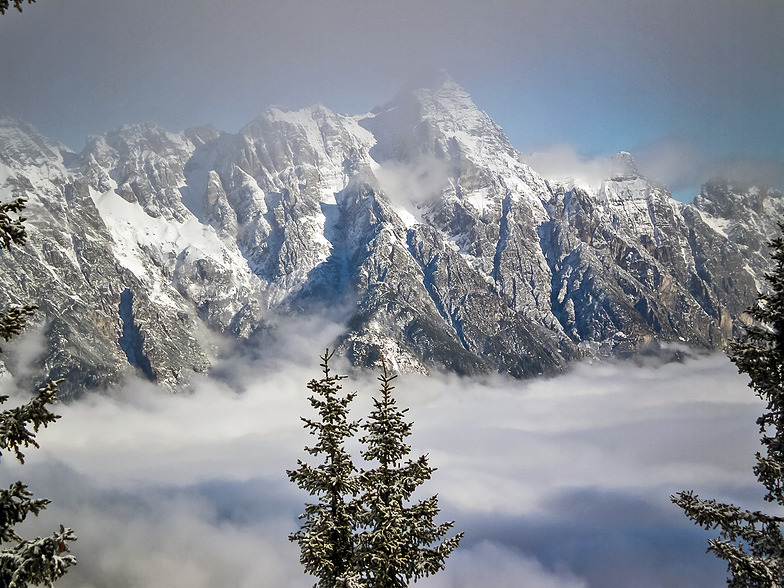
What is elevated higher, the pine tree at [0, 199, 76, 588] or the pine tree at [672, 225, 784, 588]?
the pine tree at [672, 225, 784, 588]

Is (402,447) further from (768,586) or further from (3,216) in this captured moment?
(3,216)

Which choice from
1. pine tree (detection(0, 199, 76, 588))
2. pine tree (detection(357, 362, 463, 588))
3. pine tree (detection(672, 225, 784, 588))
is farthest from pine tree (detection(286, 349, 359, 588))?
pine tree (detection(672, 225, 784, 588))

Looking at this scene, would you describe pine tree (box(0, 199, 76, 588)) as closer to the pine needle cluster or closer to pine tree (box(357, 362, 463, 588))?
the pine needle cluster

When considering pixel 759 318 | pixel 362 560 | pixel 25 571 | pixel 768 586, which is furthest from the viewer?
pixel 362 560

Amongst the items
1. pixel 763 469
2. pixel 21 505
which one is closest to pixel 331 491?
pixel 21 505

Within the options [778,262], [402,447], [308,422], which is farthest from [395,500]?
[778,262]

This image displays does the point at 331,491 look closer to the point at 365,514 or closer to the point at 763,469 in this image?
the point at 365,514


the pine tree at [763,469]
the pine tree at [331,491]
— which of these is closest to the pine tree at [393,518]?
the pine tree at [331,491]
